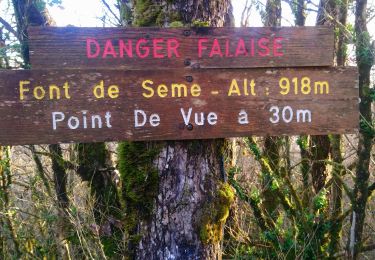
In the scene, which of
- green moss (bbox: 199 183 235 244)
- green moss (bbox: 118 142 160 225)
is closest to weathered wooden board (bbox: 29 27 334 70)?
green moss (bbox: 118 142 160 225)

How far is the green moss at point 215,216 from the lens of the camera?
228 cm

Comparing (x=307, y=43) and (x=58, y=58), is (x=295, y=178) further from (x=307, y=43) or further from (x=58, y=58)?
(x=58, y=58)

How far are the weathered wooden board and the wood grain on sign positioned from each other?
0.05m

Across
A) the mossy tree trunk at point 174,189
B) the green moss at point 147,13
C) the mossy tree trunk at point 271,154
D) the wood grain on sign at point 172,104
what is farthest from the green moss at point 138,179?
the mossy tree trunk at point 271,154

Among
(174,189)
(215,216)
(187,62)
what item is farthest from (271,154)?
(187,62)

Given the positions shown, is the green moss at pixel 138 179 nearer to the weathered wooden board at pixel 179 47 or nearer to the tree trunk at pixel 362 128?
the weathered wooden board at pixel 179 47

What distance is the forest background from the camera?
2258 mm

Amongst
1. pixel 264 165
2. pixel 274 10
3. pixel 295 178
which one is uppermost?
pixel 274 10

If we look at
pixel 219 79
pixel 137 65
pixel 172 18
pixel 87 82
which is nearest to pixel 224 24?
pixel 172 18

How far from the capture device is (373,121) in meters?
3.64

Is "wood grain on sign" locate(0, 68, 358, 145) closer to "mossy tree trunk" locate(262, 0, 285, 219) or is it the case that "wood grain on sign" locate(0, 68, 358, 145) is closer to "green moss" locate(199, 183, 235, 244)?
"green moss" locate(199, 183, 235, 244)

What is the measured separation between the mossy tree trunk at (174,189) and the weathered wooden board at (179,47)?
23cm

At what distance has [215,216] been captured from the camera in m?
2.32

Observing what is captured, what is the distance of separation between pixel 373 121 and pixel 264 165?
1.52 m
